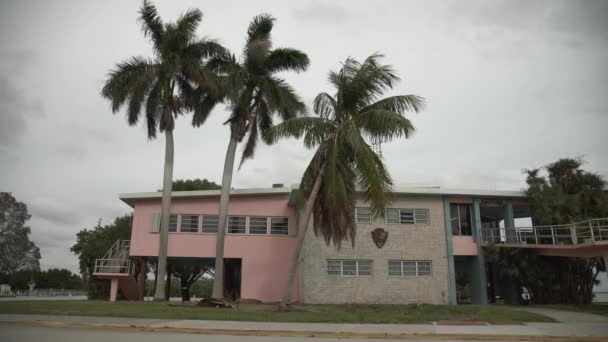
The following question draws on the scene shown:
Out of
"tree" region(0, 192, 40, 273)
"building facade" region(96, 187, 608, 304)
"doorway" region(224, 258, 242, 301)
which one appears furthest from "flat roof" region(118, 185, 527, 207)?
"tree" region(0, 192, 40, 273)

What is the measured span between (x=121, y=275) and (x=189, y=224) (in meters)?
4.19

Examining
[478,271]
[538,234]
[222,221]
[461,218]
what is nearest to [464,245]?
[478,271]

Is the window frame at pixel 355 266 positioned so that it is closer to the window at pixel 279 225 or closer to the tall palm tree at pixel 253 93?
the window at pixel 279 225

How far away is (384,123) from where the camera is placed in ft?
53.5

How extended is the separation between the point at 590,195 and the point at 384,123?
510 inches

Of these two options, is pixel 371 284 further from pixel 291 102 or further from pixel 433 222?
pixel 291 102

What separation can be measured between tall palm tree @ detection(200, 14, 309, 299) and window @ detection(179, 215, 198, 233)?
357cm

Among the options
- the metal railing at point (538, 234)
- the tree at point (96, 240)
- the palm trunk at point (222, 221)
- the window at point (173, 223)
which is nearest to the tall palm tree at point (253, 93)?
the palm trunk at point (222, 221)

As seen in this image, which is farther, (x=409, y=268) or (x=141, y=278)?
(x=141, y=278)

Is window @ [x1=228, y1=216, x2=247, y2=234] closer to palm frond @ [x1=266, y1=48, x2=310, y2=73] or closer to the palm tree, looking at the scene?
the palm tree

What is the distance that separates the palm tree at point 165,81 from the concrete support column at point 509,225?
1694 centimetres

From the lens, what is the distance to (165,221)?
21188 millimetres

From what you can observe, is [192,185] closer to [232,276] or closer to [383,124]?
[232,276]

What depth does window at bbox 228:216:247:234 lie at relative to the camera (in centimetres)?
2378
